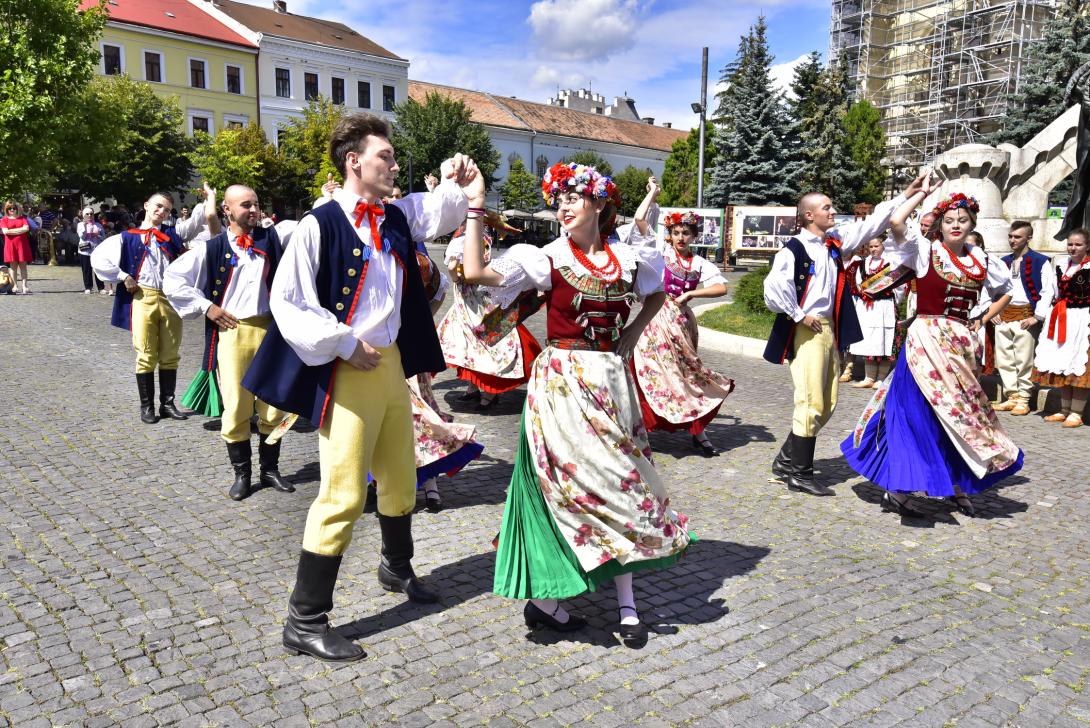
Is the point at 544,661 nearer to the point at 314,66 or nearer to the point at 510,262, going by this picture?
the point at 510,262

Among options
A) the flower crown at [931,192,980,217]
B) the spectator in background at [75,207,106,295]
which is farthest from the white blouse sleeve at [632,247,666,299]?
the spectator in background at [75,207,106,295]

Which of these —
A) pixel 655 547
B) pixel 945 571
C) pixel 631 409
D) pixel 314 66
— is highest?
pixel 314 66

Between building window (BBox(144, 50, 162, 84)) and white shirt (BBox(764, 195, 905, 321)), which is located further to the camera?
building window (BBox(144, 50, 162, 84))

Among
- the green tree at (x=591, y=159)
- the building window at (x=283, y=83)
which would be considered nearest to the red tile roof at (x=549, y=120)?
the green tree at (x=591, y=159)

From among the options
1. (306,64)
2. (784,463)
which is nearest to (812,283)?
(784,463)

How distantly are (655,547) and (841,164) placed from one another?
41.6 meters

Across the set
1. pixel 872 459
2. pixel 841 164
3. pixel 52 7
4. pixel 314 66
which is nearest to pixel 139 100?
pixel 314 66

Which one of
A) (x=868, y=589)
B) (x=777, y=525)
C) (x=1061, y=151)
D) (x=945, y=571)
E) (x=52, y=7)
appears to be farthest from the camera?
(x=52, y=7)

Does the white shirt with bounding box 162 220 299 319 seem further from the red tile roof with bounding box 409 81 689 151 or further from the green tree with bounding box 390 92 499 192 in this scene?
the red tile roof with bounding box 409 81 689 151

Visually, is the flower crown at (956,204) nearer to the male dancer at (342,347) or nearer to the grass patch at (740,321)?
the male dancer at (342,347)

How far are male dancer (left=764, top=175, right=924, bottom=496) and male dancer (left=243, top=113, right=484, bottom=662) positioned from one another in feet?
9.74

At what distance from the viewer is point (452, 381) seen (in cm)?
1034

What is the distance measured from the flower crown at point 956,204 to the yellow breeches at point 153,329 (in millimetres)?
6417

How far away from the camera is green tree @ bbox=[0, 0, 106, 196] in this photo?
2077cm
